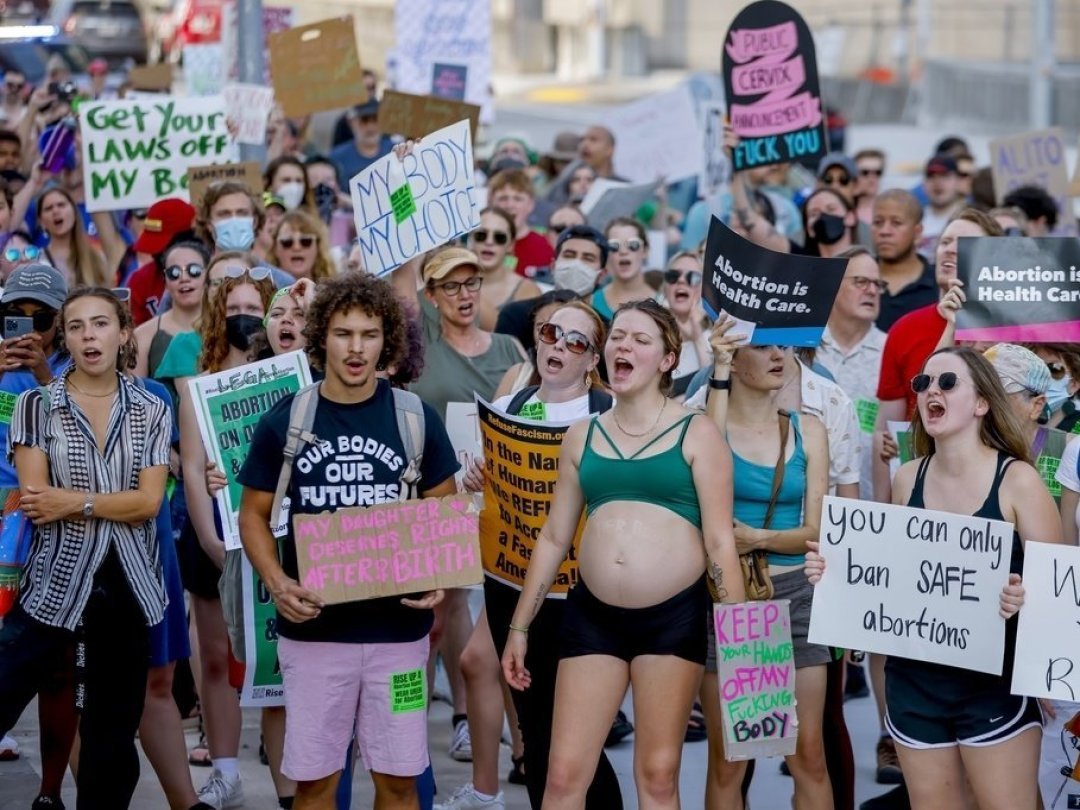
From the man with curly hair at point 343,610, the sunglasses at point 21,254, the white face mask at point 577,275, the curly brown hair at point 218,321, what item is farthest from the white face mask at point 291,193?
the man with curly hair at point 343,610

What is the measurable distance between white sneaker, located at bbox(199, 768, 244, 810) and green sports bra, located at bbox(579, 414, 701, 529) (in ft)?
6.85

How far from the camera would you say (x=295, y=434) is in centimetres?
592

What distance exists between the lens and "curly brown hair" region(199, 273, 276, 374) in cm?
724

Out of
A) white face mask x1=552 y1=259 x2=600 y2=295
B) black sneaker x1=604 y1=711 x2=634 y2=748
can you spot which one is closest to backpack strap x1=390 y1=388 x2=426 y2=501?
black sneaker x1=604 y1=711 x2=634 y2=748

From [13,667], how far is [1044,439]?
134 inches

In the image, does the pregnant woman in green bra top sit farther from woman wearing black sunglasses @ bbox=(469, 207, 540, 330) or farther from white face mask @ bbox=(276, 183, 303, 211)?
white face mask @ bbox=(276, 183, 303, 211)

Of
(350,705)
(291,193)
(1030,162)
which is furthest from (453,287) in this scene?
(1030,162)

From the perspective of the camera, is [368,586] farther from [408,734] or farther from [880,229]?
[880,229]

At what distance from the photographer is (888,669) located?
5.89 meters

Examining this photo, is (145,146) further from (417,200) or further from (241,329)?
(241,329)

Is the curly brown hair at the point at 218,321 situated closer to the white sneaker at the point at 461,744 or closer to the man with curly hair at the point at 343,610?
the man with curly hair at the point at 343,610

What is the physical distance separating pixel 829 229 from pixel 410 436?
181 inches

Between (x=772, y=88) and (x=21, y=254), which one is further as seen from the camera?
(x=772, y=88)

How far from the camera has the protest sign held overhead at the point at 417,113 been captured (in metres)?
10.9
